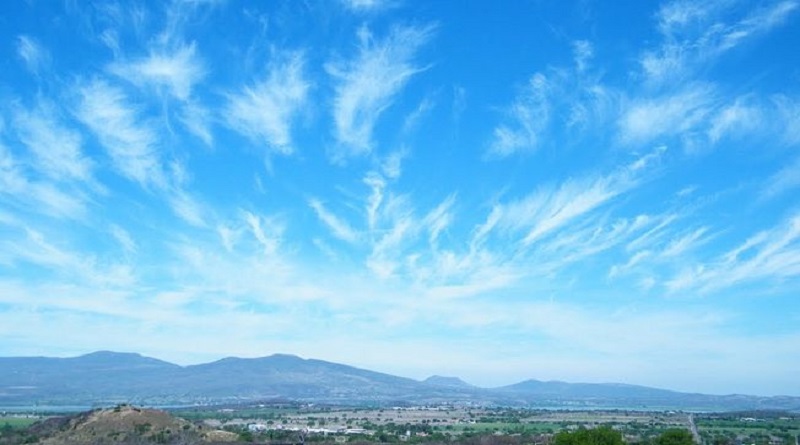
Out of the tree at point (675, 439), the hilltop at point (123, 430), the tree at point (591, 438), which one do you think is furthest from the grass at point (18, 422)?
the tree at point (675, 439)

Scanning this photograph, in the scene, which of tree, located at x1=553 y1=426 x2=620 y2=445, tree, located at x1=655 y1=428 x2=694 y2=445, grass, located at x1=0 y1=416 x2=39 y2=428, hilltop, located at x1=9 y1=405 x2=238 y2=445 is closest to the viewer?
tree, located at x1=553 y1=426 x2=620 y2=445

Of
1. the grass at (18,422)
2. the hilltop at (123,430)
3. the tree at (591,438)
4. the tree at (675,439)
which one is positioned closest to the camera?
the tree at (591,438)

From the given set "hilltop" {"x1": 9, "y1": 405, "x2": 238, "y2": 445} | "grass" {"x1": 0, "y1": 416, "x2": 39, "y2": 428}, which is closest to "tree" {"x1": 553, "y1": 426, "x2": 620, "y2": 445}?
"hilltop" {"x1": 9, "y1": 405, "x2": 238, "y2": 445}

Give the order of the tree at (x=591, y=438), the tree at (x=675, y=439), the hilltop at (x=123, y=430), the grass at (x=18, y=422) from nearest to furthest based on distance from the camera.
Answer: the tree at (x=591, y=438) < the tree at (x=675, y=439) < the hilltop at (x=123, y=430) < the grass at (x=18, y=422)

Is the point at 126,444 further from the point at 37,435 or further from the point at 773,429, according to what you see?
the point at 773,429

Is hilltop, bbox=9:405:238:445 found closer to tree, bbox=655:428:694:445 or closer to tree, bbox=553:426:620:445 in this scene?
tree, bbox=553:426:620:445

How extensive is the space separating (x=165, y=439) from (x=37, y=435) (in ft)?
43.6

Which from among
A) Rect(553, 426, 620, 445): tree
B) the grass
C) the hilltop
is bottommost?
Rect(553, 426, 620, 445): tree

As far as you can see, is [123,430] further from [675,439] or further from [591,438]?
[675,439]

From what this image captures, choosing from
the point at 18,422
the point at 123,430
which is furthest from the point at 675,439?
the point at 18,422

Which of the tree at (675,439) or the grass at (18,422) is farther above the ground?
the grass at (18,422)

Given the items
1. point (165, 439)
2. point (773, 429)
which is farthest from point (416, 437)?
point (773, 429)

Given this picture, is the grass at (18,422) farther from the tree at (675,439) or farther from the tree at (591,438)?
the tree at (675,439)

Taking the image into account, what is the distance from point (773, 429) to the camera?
350 feet
